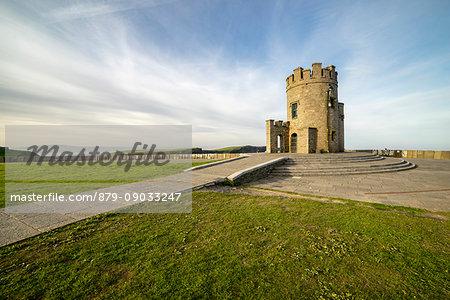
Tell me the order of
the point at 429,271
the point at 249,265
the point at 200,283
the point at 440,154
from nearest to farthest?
the point at 200,283 → the point at 429,271 → the point at 249,265 → the point at 440,154

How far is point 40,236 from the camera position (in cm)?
318

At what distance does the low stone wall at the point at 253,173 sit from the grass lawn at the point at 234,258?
155 inches

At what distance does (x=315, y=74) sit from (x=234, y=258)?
2222 centimetres

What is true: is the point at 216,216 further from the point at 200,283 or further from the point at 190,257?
the point at 200,283

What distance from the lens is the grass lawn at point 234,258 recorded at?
2.03 m

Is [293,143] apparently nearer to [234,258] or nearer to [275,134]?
[275,134]

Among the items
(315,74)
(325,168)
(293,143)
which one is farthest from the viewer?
(293,143)

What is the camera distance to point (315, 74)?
19094 millimetres

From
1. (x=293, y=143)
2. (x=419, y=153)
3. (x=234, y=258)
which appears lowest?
(x=234, y=258)

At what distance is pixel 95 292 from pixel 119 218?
7.58 ft

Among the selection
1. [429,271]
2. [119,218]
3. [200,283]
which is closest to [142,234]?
[119,218]

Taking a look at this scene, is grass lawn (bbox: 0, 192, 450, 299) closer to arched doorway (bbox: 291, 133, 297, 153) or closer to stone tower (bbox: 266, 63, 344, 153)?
stone tower (bbox: 266, 63, 344, 153)

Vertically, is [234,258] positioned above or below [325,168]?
below

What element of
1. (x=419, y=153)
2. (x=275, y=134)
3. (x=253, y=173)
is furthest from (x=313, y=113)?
(x=419, y=153)
